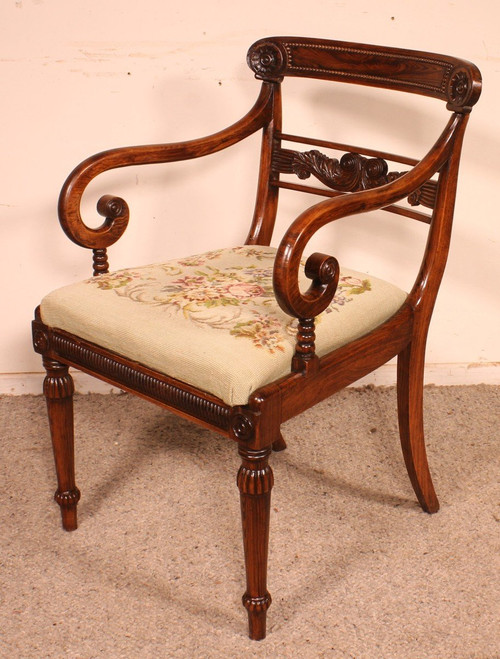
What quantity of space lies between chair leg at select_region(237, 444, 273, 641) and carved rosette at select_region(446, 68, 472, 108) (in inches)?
26.1

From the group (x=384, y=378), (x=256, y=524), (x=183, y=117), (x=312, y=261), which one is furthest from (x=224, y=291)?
(x=384, y=378)

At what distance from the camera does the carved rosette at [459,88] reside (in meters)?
1.40

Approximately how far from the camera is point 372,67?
1569mm

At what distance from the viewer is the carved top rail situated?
1418 millimetres

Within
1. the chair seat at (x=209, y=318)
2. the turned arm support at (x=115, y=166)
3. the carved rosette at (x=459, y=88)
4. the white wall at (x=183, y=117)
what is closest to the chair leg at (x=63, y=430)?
the chair seat at (x=209, y=318)

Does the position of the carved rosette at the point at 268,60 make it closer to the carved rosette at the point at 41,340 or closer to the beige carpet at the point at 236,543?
the carved rosette at the point at 41,340

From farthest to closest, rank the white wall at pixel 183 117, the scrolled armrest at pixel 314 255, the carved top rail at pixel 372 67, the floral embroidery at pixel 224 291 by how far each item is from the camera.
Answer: the white wall at pixel 183 117, the carved top rail at pixel 372 67, the floral embroidery at pixel 224 291, the scrolled armrest at pixel 314 255

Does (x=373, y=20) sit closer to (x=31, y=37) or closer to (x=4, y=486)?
(x=31, y=37)

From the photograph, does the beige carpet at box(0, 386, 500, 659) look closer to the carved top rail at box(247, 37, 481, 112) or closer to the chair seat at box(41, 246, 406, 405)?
the chair seat at box(41, 246, 406, 405)

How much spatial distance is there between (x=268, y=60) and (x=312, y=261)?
0.63 metres

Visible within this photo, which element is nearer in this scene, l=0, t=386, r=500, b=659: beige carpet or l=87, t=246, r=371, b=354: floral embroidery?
l=87, t=246, r=371, b=354: floral embroidery

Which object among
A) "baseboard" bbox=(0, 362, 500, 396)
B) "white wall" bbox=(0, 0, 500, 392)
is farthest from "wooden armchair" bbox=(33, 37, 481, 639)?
"baseboard" bbox=(0, 362, 500, 396)

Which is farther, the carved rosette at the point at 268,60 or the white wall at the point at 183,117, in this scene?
the white wall at the point at 183,117

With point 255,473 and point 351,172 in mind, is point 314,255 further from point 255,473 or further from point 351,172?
point 351,172
